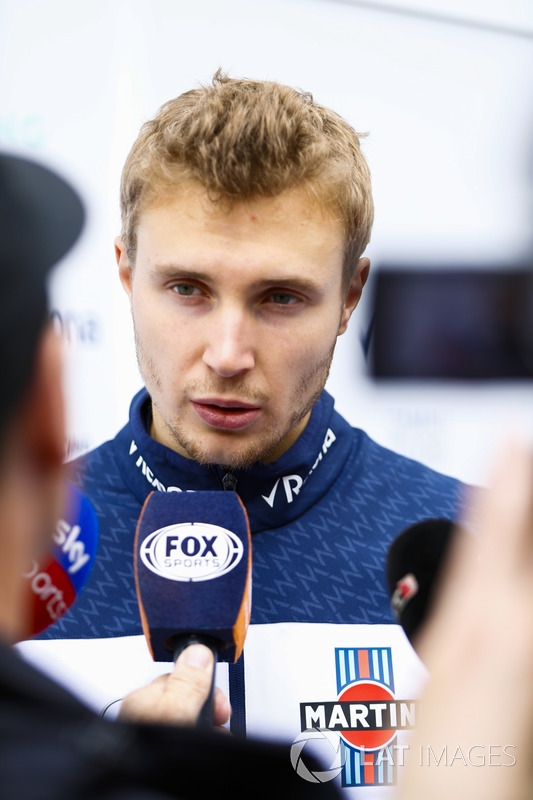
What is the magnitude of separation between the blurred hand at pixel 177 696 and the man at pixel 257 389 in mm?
405

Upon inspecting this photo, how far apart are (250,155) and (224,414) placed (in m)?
0.38

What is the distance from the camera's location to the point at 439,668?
48cm

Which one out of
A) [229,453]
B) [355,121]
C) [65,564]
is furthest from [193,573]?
[355,121]

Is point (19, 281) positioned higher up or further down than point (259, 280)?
further down

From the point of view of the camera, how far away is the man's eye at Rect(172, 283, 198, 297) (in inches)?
46.3

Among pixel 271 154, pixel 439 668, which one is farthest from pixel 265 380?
pixel 439 668

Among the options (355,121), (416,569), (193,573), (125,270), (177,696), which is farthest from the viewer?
(355,121)

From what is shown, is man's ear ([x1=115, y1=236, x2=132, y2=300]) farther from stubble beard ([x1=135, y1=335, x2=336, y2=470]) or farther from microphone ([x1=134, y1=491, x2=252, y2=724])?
microphone ([x1=134, y1=491, x2=252, y2=724])

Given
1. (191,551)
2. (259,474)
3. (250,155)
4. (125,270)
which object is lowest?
(191,551)

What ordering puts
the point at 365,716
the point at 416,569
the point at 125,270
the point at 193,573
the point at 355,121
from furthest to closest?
the point at 355,121
the point at 125,270
the point at 365,716
the point at 416,569
the point at 193,573

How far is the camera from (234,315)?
1129 mm

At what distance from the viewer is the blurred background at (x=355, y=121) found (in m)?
1.70

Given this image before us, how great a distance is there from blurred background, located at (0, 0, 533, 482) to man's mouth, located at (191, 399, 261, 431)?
50 cm

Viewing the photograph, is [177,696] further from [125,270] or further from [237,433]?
[125,270]
